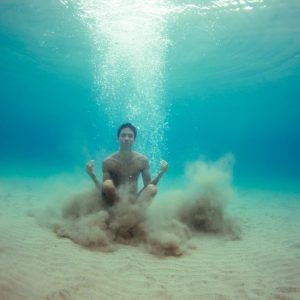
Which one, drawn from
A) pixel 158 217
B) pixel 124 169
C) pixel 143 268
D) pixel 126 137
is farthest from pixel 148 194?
pixel 143 268

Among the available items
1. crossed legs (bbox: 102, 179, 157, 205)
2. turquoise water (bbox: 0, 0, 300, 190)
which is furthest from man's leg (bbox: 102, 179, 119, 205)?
turquoise water (bbox: 0, 0, 300, 190)

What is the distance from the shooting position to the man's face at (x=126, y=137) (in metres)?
7.94

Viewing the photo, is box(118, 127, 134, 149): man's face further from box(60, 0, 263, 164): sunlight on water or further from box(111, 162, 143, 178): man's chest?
box(60, 0, 263, 164): sunlight on water

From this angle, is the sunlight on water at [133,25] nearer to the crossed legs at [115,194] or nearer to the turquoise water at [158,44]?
the turquoise water at [158,44]

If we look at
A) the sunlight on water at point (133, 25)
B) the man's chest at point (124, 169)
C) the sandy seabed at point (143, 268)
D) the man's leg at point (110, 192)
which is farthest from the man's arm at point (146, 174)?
the sunlight on water at point (133, 25)

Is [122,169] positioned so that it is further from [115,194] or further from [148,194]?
[148,194]

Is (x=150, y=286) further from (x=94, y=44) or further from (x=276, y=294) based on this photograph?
(x=94, y=44)

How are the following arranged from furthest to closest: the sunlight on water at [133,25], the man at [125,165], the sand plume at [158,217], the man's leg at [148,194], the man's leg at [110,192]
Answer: the sunlight on water at [133,25] → the man at [125,165] → the man's leg at [148,194] → the man's leg at [110,192] → the sand plume at [158,217]

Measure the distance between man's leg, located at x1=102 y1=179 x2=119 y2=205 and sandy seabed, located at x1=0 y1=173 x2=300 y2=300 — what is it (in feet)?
3.56

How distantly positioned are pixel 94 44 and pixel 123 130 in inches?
957

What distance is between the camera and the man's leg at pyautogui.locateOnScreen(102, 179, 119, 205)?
6.78 meters

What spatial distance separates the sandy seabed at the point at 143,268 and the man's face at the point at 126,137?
8.98ft

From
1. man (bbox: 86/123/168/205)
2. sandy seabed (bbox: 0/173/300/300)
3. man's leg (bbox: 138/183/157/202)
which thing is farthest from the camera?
Answer: man (bbox: 86/123/168/205)

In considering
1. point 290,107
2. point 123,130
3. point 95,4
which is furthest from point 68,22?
point 290,107
